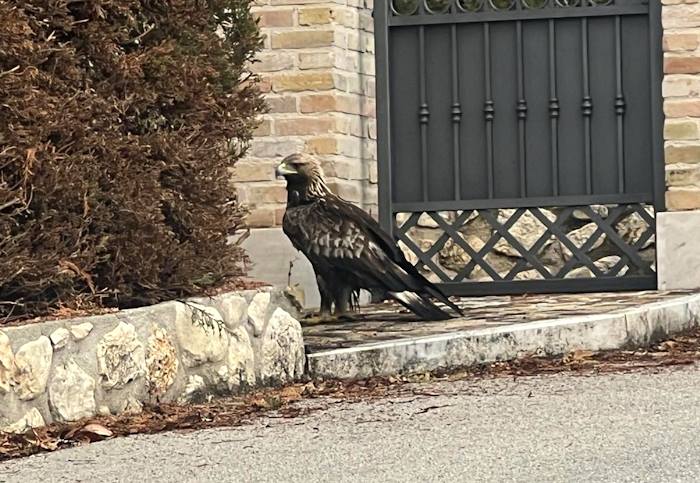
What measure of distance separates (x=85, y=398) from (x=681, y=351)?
3.46 m

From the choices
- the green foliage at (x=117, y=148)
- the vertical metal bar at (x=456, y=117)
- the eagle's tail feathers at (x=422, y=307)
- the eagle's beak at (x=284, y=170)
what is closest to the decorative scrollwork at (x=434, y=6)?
the vertical metal bar at (x=456, y=117)

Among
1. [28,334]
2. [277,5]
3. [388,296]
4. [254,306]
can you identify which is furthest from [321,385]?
[277,5]

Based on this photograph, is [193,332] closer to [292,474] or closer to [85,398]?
[85,398]

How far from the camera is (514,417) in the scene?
6.14m

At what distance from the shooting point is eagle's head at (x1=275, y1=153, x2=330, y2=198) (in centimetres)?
860

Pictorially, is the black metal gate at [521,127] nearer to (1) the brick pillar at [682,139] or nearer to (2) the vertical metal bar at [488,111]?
(2) the vertical metal bar at [488,111]

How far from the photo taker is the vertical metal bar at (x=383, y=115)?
10492 millimetres

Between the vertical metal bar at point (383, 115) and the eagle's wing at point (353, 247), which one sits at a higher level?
the vertical metal bar at point (383, 115)

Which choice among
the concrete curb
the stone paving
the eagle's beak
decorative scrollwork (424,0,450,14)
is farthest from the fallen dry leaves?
decorative scrollwork (424,0,450,14)

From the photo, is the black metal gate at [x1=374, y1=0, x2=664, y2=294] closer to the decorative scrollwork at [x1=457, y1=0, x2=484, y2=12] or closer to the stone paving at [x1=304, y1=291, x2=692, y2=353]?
the decorative scrollwork at [x1=457, y1=0, x2=484, y2=12]

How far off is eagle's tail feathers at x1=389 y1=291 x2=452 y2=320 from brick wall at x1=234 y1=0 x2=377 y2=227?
1605mm

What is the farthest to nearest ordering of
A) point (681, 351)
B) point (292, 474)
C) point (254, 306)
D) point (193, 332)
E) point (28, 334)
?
point (681, 351) < point (254, 306) < point (193, 332) < point (28, 334) < point (292, 474)

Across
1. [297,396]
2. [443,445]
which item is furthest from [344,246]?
[443,445]

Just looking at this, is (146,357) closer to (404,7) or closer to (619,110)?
(404,7)
